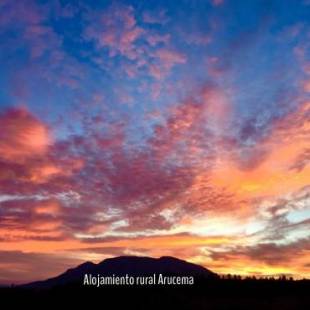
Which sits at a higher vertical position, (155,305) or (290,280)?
(290,280)

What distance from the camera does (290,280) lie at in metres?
45.0

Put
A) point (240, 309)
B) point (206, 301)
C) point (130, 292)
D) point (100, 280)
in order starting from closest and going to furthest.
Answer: point (240, 309) < point (206, 301) < point (130, 292) < point (100, 280)

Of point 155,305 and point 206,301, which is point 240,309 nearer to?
point 206,301

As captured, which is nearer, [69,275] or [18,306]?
[18,306]

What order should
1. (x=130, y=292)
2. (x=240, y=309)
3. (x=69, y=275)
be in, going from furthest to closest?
1. (x=69, y=275)
2. (x=130, y=292)
3. (x=240, y=309)

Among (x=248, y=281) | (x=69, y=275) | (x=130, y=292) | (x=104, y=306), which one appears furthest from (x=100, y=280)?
(x=69, y=275)

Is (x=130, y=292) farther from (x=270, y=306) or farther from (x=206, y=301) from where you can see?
(x=270, y=306)

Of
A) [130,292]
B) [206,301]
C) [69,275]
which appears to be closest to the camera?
[206,301]

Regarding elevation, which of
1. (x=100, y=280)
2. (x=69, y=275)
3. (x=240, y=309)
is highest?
(x=69, y=275)

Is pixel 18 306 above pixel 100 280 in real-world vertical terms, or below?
below

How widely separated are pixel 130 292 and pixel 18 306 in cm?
916

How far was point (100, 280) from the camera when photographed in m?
41.6

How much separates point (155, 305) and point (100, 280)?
38.9 ft

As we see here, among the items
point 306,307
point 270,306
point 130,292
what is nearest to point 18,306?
point 130,292
